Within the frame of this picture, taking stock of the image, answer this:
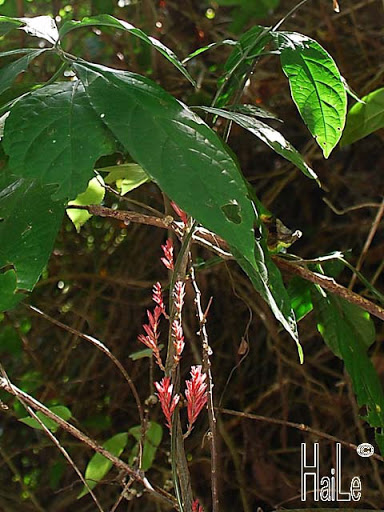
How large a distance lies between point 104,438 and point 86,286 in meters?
0.24

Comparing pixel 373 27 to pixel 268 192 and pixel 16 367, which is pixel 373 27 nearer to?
pixel 268 192

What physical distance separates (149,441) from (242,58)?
0.51 meters

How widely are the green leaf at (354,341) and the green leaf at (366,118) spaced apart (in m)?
0.17

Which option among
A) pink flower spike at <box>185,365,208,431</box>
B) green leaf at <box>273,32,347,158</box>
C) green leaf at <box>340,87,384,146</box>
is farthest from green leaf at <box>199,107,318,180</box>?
green leaf at <box>340,87,384,146</box>

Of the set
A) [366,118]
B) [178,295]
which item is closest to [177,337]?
[178,295]

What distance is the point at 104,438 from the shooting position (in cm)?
112

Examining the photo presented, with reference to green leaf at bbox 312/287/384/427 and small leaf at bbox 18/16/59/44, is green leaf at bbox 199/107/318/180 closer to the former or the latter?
small leaf at bbox 18/16/59/44

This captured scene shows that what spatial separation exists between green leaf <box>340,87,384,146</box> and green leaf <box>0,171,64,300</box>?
39 centimetres

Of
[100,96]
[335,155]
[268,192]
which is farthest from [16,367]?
[100,96]

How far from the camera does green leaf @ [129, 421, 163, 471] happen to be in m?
0.87

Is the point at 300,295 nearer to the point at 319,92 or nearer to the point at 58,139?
the point at 319,92

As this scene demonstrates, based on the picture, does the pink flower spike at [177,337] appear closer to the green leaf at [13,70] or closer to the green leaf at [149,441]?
the green leaf at [13,70]

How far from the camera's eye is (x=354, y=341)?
27.7 inches

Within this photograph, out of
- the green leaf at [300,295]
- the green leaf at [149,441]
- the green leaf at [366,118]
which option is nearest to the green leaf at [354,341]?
the green leaf at [300,295]
